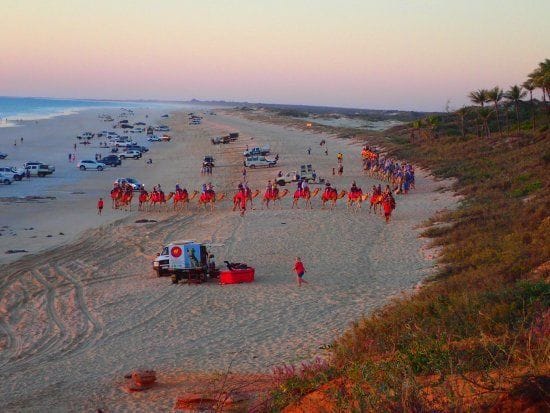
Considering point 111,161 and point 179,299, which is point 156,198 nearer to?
point 179,299

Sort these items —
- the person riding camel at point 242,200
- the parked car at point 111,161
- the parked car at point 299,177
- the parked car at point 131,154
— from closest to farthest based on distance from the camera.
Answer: the person riding camel at point 242,200
the parked car at point 299,177
the parked car at point 111,161
the parked car at point 131,154

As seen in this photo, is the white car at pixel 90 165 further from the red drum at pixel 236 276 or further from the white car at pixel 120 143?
the red drum at pixel 236 276

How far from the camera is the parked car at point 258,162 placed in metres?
55.8

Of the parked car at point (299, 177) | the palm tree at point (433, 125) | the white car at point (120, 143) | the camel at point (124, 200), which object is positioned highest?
the palm tree at point (433, 125)

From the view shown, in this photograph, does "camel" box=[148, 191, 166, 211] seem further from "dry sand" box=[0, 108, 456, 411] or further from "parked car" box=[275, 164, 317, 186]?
"parked car" box=[275, 164, 317, 186]

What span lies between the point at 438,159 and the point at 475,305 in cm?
4199

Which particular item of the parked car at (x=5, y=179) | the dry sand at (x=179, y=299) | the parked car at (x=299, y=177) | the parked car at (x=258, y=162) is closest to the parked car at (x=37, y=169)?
the parked car at (x=5, y=179)

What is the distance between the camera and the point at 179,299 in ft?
63.0

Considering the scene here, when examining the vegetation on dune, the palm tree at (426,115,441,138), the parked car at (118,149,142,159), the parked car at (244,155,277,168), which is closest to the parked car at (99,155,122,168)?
the parked car at (118,149,142,159)

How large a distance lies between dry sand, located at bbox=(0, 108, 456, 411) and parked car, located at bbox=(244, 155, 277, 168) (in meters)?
19.8

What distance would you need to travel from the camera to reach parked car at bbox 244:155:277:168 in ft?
183

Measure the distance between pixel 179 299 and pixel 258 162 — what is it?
37.3 meters

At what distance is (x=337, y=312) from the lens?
1723 cm

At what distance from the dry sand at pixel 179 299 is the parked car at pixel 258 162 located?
64.9ft
